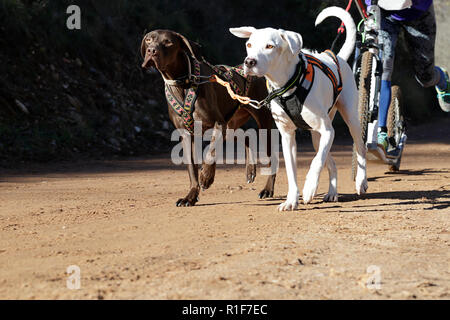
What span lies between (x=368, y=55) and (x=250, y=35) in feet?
6.40

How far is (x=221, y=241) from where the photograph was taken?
4.23 meters

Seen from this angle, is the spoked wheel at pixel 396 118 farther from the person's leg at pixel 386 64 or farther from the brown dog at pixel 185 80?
the brown dog at pixel 185 80

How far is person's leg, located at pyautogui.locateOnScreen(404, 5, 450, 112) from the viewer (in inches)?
273

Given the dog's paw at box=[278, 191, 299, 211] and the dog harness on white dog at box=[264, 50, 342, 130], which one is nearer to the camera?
the dog harness on white dog at box=[264, 50, 342, 130]

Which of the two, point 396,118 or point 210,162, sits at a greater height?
point 396,118

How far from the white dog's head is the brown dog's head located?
980 millimetres

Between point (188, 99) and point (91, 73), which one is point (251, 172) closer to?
point (188, 99)

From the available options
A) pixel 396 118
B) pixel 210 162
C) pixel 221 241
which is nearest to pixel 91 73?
pixel 396 118

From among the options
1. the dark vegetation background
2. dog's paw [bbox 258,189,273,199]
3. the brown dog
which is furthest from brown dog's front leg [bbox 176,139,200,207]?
the dark vegetation background

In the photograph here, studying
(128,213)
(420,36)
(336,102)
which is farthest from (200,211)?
(420,36)

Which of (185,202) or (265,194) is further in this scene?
(265,194)

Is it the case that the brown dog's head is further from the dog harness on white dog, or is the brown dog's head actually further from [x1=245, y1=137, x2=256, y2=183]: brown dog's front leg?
[x1=245, y1=137, x2=256, y2=183]: brown dog's front leg

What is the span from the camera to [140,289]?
10.1 ft

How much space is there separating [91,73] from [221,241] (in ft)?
30.0
